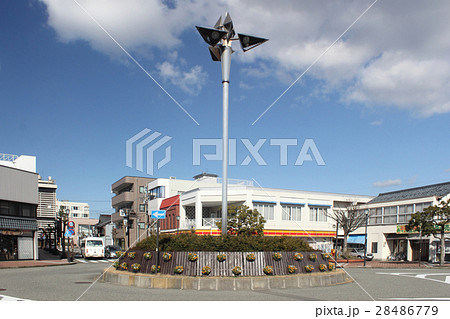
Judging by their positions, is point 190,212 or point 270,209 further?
point 190,212

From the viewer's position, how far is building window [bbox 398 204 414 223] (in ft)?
153

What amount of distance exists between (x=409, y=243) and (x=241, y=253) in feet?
123

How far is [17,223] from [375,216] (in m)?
39.1

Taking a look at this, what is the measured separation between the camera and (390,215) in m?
49.5

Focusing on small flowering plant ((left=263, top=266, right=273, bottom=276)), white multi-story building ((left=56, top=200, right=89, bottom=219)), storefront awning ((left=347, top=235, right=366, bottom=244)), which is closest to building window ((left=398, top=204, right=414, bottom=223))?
storefront awning ((left=347, top=235, right=366, bottom=244))

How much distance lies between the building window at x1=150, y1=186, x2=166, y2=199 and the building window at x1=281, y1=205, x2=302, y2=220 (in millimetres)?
21496

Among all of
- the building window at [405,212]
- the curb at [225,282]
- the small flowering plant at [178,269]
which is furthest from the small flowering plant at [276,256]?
the building window at [405,212]

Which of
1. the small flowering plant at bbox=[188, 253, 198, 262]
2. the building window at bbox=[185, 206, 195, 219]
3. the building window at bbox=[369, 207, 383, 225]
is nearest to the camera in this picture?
the small flowering plant at bbox=[188, 253, 198, 262]

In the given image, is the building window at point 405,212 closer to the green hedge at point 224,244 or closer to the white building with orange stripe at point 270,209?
the white building with orange stripe at point 270,209

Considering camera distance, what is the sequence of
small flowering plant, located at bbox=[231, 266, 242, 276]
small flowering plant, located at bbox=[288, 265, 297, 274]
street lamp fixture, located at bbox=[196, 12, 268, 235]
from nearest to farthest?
small flowering plant, located at bbox=[231, 266, 242, 276]
small flowering plant, located at bbox=[288, 265, 297, 274]
street lamp fixture, located at bbox=[196, 12, 268, 235]

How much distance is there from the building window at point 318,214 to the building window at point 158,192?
2283 centimetres

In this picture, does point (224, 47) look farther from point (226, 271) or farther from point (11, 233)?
point (11, 233)

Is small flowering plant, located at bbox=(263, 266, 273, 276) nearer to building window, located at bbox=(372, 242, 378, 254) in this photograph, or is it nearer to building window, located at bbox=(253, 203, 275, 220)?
building window, located at bbox=(253, 203, 275, 220)

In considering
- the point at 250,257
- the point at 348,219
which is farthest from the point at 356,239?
the point at 250,257
